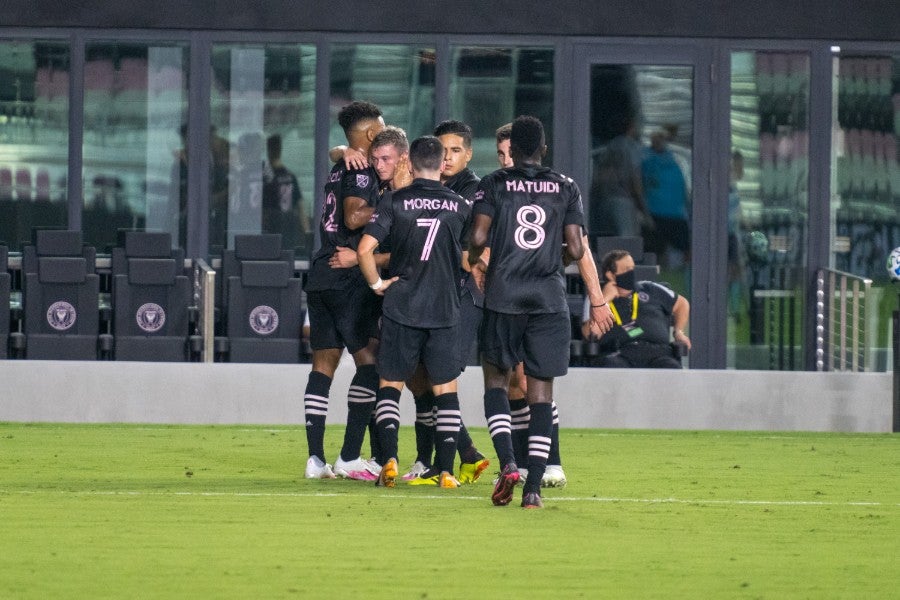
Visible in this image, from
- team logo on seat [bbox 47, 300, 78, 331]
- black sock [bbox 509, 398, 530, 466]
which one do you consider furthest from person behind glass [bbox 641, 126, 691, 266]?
black sock [bbox 509, 398, 530, 466]

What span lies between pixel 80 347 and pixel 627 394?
4.31 metres

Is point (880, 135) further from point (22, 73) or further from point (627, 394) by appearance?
point (22, 73)

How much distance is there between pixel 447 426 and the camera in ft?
29.2

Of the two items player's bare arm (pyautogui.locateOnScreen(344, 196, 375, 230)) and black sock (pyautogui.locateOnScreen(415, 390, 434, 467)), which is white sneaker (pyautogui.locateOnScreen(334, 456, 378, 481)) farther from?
player's bare arm (pyautogui.locateOnScreen(344, 196, 375, 230))

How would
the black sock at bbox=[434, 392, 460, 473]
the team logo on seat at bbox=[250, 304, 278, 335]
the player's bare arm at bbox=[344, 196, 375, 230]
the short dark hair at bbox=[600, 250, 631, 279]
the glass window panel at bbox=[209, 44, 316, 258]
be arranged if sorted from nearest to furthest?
1. the black sock at bbox=[434, 392, 460, 473]
2. the player's bare arm at bbox=[344, 196, 375, 230]
3. the short dark hair at bbox=[600, 250, 631, 279]
4. the team logo on seat at bbox=[250, 304, 278, 335]
5. the glass window panel at bbox=[209, 44, 316, 258]

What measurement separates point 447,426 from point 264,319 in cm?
667

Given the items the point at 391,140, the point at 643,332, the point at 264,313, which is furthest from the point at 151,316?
the point at 391,140

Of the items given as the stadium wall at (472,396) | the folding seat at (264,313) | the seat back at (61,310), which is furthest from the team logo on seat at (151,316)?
the stadium wall at (472,396)

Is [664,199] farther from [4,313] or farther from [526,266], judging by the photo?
[526,266]

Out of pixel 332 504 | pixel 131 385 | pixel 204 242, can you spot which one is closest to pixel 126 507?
pixel 332 504

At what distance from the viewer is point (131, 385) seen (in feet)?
47.3

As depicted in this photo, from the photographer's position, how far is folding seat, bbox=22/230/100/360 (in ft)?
49.1

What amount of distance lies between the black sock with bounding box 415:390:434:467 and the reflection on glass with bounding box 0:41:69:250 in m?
7.69

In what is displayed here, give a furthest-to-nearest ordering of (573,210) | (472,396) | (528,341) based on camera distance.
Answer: (472,396)
(573,210)
(528,341)
